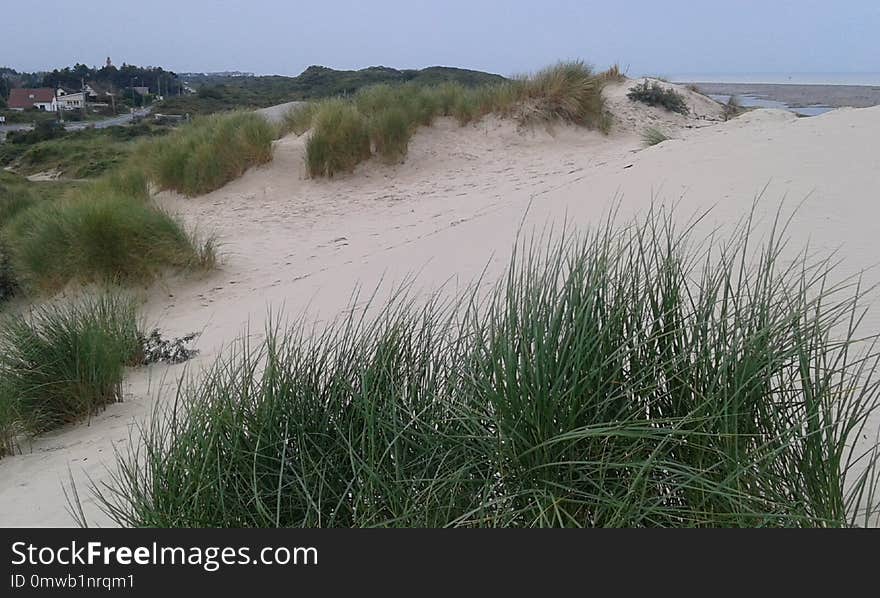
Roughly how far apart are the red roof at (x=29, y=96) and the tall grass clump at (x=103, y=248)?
66079mm

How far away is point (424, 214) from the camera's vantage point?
383 inches

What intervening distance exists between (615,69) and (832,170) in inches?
494

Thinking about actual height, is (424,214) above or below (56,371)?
above

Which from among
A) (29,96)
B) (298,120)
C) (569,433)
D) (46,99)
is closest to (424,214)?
(298,120)

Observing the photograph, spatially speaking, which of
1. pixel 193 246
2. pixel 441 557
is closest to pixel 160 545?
pixel 441 557

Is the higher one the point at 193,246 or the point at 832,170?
the point at 832,170

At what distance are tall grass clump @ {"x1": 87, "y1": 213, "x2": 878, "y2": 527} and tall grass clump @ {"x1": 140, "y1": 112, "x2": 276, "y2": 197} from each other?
34.5 feet

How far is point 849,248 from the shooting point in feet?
15.8

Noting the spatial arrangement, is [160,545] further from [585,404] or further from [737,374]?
[737,374]

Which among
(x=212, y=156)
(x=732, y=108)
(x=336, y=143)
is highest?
(x=732, y=108)

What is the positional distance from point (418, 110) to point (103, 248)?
24.7 feet

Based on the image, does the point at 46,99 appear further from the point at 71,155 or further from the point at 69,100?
the point at 71,155

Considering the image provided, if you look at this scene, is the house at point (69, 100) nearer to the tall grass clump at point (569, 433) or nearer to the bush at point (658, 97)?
the bush at point (658, 97)

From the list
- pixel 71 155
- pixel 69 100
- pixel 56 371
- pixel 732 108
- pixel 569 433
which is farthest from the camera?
pixel 69 100
